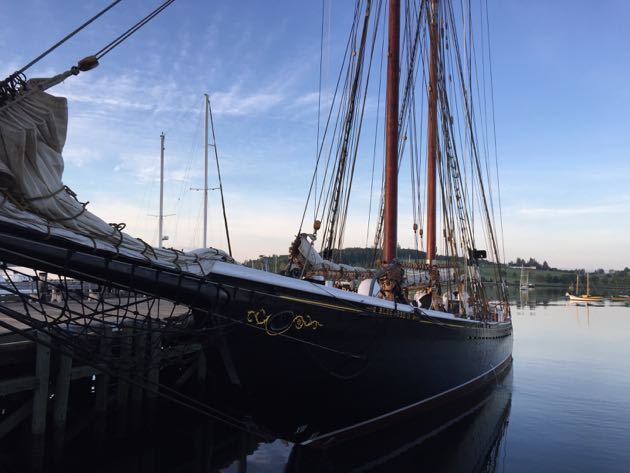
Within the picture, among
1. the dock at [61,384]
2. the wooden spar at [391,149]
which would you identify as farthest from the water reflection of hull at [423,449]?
the wooden spar at [391,149]

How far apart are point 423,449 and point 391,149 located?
6.38m

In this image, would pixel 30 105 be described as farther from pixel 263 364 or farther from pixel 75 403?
pixel 75 403

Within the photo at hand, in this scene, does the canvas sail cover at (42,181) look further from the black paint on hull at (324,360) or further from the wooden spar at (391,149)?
the wooden spar at (391,149)

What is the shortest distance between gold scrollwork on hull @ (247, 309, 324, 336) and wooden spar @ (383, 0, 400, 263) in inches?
157

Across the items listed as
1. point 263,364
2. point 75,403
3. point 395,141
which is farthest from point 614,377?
point 75,403

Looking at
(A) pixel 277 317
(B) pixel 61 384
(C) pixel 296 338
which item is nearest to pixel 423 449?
(C) pixel 296 338

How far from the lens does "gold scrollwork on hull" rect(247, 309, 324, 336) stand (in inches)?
286

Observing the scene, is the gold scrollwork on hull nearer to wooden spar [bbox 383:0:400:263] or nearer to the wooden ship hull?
the wooden ship hull

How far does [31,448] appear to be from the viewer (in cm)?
862

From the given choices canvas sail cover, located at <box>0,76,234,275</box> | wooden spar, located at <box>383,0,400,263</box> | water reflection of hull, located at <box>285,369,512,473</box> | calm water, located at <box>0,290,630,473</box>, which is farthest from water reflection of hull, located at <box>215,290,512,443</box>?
canvas sail cover, located at <box>0,76,234,275</box>

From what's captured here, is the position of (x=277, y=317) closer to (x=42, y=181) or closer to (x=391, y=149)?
(x=42, y=181)

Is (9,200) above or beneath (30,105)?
beneath

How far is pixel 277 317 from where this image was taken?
7.52m

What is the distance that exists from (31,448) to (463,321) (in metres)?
9.01
